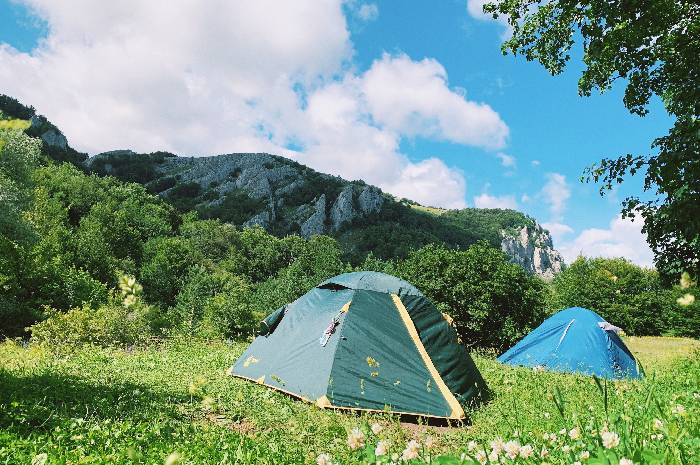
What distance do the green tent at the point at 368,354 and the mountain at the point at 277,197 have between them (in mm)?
80513

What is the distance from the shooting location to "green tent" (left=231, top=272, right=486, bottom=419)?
24.8ft

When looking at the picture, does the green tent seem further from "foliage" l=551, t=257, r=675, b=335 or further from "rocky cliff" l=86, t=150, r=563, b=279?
"rocky cliff" l=86, t=150, r=563, b=279

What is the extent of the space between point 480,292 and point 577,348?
21.4 feet

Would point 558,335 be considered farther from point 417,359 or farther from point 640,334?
point 640,334

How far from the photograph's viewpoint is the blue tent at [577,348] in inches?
500

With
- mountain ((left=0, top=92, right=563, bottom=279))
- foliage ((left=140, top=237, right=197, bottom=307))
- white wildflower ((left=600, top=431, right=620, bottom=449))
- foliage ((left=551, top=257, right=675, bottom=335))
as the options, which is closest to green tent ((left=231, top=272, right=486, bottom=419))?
white wildflower ((left=600, top=431, right=620, bottom=449))

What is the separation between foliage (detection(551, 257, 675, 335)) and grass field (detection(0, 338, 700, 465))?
3566 cm

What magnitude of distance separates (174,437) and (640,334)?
45.9 m

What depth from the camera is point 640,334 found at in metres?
40.6

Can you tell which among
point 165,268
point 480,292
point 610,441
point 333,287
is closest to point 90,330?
point 333,287

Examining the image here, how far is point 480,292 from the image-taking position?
19484 millimetres

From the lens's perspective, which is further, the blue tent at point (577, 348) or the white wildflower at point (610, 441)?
the blue tent at point (577, 348)

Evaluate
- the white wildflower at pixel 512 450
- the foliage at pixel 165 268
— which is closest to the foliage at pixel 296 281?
the foliage at pixel 165 268

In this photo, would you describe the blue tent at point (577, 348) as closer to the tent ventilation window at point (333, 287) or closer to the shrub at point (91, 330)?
the tent ventilation window at point (333, 287)
